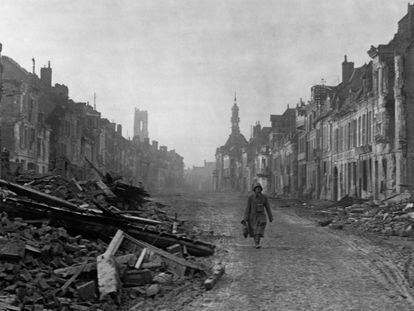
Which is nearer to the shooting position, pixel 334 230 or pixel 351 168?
pixel 334 230

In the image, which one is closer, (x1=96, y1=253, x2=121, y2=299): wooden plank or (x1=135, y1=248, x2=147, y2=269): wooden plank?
(x1=96, y1=253, x2=121, y2=299): wooden plank

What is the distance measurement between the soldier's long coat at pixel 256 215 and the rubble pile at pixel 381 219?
6.56 meters

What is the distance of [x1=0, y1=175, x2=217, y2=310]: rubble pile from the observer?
27.4ft

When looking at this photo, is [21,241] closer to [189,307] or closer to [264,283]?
[189,307]

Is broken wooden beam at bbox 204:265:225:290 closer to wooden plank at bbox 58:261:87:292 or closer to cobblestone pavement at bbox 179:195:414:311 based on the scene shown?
cobblestone pavement at bbox 179:195:414:311

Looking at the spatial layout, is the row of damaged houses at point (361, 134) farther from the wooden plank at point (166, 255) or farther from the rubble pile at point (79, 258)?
the wooden plank at point (166, 255)

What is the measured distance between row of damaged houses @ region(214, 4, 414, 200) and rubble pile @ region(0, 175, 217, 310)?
2145 cm

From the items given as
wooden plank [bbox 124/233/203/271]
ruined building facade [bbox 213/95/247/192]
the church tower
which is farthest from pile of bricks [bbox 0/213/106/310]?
the church tower

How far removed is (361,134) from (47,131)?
101 ft

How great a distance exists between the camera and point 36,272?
9.16 metres

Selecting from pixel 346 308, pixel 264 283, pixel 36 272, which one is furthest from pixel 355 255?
Result: pixel 36 272

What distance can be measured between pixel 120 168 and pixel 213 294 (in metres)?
84.1

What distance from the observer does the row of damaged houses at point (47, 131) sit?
4316cm

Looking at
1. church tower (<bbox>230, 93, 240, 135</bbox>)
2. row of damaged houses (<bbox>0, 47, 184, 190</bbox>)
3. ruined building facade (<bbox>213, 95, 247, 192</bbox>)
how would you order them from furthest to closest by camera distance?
church tower (<bbox>230, 93, 240, 135</bbox>)
ruined building facade (<bbox>213, 95, 247, 192</bbox>)
row of damaged houses (<bbox>0, 47, 184, 190</bbox>)
